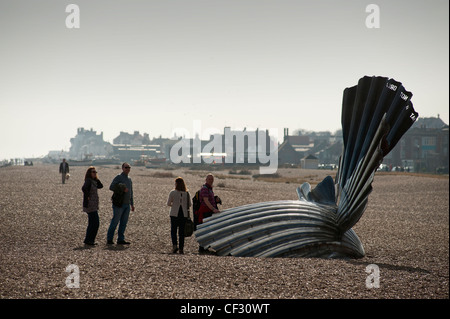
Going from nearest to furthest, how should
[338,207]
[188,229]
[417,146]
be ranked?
[188,229] → [338,207] → [417,146]

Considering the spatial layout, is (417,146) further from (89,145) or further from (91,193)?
(91,193)

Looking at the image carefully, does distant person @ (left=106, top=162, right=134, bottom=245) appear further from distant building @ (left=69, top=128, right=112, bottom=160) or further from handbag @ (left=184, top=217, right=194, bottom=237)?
distant building @ (left=69, top=128, right=112, bottom=160)

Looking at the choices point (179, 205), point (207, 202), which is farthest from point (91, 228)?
point (207, 202)

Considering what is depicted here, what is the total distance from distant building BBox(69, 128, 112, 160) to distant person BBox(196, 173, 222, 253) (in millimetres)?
6122

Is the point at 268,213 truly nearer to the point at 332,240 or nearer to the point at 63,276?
the point at 332,240

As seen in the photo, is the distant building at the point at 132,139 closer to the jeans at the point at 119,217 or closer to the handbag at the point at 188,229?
the jeans at the point at 119,217

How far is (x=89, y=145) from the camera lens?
52.5 ft

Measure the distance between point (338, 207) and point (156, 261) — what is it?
4569 mm

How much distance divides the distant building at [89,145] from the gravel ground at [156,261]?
678 millimetres

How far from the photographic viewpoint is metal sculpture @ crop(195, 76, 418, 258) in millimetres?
9484

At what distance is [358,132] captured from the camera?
11.5 meters

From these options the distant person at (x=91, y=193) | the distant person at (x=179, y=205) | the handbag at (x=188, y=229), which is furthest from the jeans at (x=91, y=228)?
the handbag at (x=188, y=229)

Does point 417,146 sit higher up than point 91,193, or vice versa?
point 417,146
